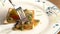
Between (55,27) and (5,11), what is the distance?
200 millimetres

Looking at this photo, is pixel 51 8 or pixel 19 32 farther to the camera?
pixel 51 8

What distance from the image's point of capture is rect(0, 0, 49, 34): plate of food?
2.35ft

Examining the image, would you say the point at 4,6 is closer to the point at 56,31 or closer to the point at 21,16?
the point at 21,16

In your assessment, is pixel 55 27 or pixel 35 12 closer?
pixel 55 27

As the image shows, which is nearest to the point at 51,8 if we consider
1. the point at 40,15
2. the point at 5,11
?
the point at 40,15

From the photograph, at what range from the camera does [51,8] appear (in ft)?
2.69

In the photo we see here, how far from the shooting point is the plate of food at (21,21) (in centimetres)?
72

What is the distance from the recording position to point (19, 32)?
27.8 inches

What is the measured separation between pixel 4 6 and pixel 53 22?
0.19 m

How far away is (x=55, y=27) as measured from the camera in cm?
71

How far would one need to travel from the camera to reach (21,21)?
736mm

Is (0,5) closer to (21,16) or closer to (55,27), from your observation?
(21,16)

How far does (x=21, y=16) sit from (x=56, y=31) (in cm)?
14

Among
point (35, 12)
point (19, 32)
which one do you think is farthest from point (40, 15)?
point (19, 32)
